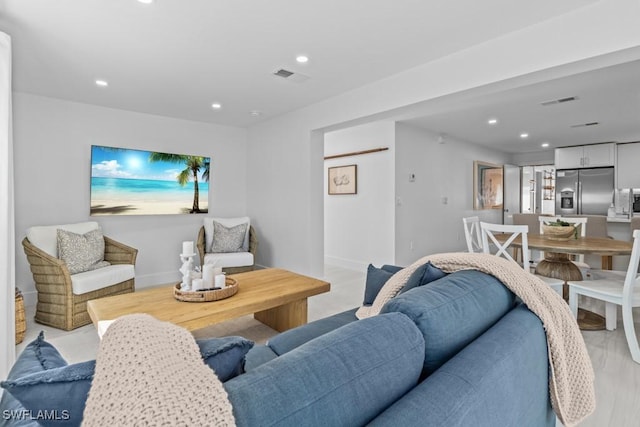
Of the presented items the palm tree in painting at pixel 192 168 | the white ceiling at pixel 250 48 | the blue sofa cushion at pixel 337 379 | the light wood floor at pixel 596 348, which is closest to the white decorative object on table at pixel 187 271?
the light wood floor at pixel 596 348

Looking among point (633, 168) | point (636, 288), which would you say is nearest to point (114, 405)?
point (636, 288)

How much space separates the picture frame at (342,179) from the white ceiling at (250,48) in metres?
1.54

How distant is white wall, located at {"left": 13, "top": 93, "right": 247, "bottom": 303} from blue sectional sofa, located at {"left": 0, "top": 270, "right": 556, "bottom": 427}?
12.0 ft

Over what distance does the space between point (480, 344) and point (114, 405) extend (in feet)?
2.94

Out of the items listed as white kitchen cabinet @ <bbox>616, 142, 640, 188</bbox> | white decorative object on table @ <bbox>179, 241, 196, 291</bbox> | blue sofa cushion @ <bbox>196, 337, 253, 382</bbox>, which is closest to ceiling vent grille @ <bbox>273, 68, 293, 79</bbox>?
white decorative object on table @ <bbox>179, 241, 196, 291</bbox>

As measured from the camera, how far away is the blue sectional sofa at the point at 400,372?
60 centimetres

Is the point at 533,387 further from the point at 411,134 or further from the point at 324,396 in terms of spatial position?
the point at 411,134

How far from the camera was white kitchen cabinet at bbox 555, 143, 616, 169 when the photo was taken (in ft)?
20.0

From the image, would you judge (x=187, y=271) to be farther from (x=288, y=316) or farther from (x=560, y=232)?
(x=560, y=232)

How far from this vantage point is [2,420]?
73 cm

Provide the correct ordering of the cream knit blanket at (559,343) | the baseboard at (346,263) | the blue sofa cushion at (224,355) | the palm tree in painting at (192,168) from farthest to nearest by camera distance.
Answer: the baseboard at (346,263) → the palm tree in painting at (192,168) → the cream knit blanket at (559,343) → the blue sofa cushion at (224,355)

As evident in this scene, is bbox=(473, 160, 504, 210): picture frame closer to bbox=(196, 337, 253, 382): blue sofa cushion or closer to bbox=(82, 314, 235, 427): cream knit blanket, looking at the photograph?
bbox=(196, 337, 253, 382): blue sofa cushion

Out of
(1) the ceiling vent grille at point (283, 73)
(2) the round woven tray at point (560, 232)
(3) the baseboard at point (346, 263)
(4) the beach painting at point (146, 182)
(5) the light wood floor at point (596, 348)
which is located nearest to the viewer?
(5) the light wood floor at point (596, 348)

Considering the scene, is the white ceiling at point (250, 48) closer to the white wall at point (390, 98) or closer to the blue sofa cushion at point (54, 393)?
the white wall at point (390, 98)
